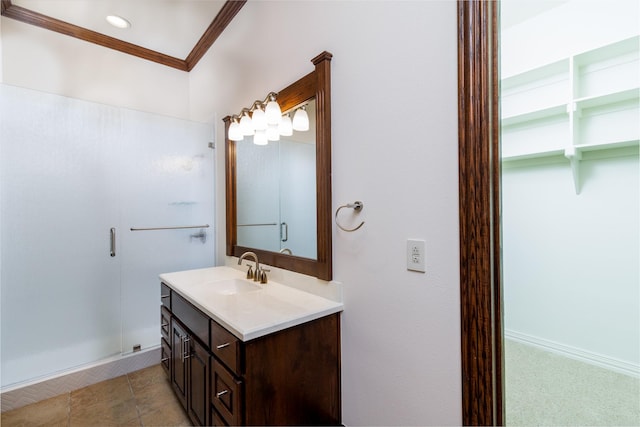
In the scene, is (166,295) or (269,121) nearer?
(269,121)

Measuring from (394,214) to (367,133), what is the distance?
0.38m

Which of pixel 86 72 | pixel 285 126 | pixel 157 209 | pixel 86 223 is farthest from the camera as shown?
pixel 86 72

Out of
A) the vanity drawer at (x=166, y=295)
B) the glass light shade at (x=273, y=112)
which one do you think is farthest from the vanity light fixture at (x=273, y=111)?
the vanity drawer at (x=166, y=295)

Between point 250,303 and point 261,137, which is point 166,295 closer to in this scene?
point 250,303

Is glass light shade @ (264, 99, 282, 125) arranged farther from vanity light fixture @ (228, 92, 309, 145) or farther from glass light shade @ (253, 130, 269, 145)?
glass light shade @ (253, 130, 269, 145)

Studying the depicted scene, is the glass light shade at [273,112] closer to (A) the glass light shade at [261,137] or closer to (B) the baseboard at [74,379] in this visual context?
(A) the glass light shade at [261,137]

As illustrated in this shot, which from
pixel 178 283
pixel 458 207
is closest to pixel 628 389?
pixel 458 207

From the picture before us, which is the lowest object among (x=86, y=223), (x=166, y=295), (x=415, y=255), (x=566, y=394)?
(x=566, y=394)

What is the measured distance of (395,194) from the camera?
1186 millimetres

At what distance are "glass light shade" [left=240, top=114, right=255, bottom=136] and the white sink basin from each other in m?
1.02

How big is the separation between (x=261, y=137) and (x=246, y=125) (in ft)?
0.54

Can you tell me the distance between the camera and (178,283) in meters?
1.79

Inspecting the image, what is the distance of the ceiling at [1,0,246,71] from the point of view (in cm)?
228

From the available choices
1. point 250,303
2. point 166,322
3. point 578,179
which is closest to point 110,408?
point 166,322
